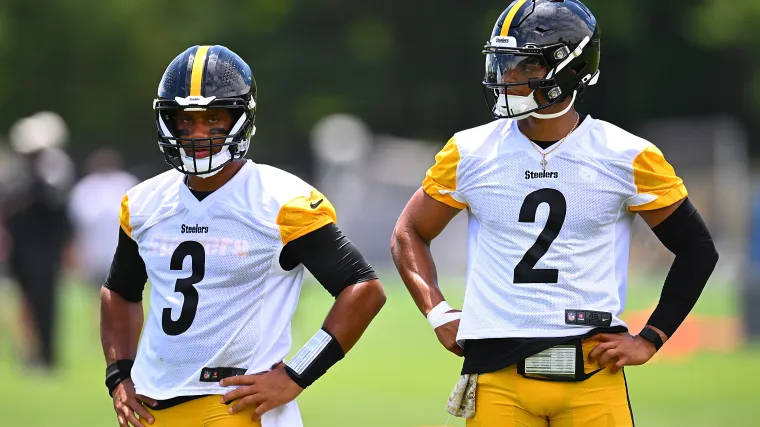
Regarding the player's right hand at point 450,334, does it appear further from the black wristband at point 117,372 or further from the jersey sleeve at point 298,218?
the black wristband at point 117,372

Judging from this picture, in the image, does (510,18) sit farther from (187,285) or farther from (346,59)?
(346,59)

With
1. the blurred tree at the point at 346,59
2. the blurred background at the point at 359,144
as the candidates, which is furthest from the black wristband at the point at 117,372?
the blurred tree at the point at 346,59

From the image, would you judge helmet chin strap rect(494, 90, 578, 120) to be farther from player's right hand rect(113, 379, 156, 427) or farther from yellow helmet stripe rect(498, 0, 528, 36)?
player's right hand rect(113, 379, 156, 427)

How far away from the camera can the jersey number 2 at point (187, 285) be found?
5035 mm

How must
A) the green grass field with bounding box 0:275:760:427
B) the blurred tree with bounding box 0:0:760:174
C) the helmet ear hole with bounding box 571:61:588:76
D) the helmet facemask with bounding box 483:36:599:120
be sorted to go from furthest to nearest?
the blurred tree with bounding box 0:0:760:174, the green grass field with bounding box 0:275:760:427, the helmet ear hole with bounding box 571:61:588:76, the helmet facemask with bounding box 483:36:599:120

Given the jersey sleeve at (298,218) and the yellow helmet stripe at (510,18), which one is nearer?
the jersey sleeve at (298,218)

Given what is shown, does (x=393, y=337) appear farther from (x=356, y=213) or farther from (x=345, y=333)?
(x=356, y=213)

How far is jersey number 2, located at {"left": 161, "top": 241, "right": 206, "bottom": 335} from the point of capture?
16.5ft

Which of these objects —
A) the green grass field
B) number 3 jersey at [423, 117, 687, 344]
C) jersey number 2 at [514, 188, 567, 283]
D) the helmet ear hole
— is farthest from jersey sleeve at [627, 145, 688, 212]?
the green grass field

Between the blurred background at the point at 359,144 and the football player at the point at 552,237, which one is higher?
the football player at the point at 552,237

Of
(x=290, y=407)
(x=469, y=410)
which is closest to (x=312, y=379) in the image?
(x=290, y=407)

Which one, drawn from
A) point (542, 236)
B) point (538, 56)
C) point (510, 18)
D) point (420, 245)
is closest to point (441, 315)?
point (420, 245)

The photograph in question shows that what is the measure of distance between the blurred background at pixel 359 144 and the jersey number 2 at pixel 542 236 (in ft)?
19.7

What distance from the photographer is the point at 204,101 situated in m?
5.10
